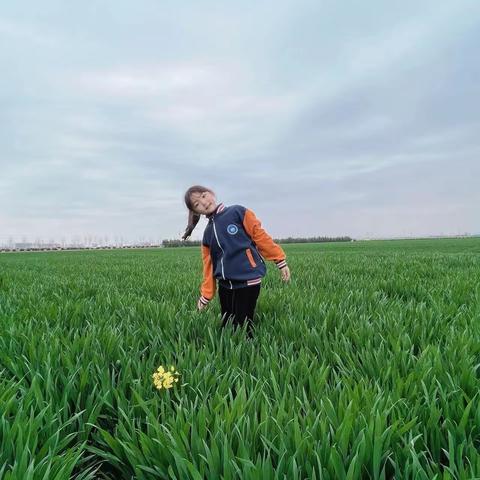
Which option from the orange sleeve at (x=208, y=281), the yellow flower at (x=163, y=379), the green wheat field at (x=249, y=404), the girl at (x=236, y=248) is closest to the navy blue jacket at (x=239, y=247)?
the girl at (x=236, y=248)

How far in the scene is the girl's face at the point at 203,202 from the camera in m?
3.44

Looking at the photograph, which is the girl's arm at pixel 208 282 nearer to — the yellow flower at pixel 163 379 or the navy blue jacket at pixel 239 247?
the navy blue jacket at pixel 239 247

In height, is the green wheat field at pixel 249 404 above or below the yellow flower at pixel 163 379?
below

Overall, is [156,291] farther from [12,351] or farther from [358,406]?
[358,406]

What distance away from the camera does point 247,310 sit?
3516 millimetres

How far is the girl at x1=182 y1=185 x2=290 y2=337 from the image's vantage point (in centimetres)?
344

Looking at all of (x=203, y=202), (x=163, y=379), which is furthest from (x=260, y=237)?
(x=163, y=379)

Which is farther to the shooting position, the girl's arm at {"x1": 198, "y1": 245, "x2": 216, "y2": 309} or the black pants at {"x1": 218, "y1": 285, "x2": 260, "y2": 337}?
the girl's arm at {"x1": 198, "y1": 245, "x2": 216, "y2": 309}

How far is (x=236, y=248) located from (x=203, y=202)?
20.0 inches

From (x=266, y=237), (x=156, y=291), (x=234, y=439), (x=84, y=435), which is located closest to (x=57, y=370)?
(x=84, y=435)

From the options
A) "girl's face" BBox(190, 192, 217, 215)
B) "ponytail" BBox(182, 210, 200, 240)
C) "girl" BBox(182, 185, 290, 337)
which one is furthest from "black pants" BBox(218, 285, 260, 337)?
"girl's face" BBox(190, 192, 217, 215)

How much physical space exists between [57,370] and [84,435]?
583 mm

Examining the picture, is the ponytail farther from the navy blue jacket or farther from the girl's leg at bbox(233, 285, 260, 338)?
the girl's leg at bbox(233, 285, 260, 338)

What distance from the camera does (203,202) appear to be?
3457mm
